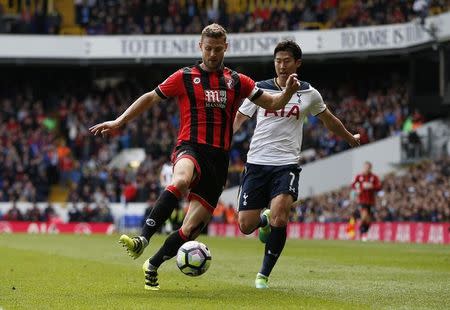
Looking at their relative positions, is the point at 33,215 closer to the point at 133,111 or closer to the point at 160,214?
the point at 133,111

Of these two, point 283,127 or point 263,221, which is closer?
point 283,127

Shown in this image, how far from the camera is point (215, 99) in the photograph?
10977 mm

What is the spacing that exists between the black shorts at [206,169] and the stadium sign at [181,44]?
31750 millimetres

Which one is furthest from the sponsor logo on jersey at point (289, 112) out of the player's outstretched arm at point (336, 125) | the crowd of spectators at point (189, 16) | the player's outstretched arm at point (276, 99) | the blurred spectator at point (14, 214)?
the crowd of spectators at point (189, 16)

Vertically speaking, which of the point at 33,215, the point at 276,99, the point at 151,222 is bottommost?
the point at 151,222

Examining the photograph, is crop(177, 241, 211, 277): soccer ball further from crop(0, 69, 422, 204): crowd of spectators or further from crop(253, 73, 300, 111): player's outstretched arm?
crop(0, 69, 422, 204): crowd of spectators

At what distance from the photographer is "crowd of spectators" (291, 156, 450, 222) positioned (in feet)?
105

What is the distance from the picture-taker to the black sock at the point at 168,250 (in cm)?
1090

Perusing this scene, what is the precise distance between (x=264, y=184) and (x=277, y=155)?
1.12 ft

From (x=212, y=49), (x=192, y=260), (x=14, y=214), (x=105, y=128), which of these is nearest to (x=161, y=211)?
(x=192, y=260)

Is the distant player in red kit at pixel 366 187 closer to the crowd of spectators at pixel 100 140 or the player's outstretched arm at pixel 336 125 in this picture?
the crowd of spectators at pixel 100 140

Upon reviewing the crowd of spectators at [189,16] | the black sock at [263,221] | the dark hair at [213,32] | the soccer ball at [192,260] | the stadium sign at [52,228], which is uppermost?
the crowd of spectators at [189,16]

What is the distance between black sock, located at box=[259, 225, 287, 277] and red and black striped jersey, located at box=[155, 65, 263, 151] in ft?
4.43

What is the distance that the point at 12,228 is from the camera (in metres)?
40.1
